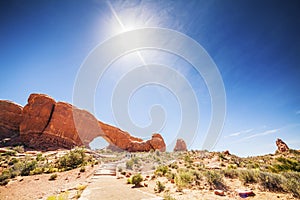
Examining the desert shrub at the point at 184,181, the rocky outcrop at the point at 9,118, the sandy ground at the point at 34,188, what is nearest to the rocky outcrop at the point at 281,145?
the desert shrub at the point at 184,181

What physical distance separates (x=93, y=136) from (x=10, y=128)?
1742cm

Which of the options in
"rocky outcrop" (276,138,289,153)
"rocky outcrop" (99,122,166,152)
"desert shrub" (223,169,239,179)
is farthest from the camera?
"rocky outcrop" (99,122,166,152)

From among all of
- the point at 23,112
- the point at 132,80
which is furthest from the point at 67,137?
the point at 132,80

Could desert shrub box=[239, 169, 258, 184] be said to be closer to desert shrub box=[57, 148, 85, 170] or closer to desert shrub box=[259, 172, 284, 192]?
desert shrub box=[259, 172, 284, 192]

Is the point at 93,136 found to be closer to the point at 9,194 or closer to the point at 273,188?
the point at 9,194

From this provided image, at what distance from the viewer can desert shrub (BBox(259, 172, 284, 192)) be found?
5.81 meters

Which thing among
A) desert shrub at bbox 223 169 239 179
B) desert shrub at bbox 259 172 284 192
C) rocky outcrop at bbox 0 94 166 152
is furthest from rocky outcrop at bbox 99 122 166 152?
desert shrub at bbox 259 172 284 192

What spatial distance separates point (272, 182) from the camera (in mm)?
6055

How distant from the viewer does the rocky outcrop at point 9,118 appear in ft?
100

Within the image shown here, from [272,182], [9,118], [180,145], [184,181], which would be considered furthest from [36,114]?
[180,145]

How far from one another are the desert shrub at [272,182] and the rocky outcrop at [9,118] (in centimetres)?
4076

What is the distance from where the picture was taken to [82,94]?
40.7 meters

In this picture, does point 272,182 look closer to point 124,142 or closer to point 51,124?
point 51,124

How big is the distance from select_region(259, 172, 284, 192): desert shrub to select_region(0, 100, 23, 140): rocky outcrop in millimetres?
40763
